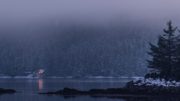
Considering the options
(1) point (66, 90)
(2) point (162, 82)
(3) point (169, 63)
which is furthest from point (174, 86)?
(1) point (66, 90)

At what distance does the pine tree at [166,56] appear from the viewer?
86750mm

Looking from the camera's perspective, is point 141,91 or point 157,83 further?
point 157,83

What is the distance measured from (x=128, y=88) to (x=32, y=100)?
20.0m

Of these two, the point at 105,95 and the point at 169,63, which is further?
the point at 169,63

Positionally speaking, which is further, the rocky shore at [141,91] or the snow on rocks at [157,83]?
the snow on rocks at [157,83]

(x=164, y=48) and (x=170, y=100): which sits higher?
(x=164, y=48)

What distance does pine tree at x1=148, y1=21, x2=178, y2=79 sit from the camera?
86750 millimetres

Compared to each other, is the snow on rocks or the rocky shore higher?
the snow on rocks

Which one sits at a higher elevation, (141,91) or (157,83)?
(157,83)

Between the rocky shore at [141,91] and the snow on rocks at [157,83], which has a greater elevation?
the snow on rocks at [157,83]

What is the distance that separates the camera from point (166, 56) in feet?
289

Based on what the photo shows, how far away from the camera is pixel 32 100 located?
70.9m

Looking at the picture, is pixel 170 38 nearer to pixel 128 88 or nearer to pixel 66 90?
pixel 128 88

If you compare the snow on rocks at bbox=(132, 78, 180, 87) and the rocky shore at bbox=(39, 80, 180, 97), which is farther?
the snow on rocks at bbox=(132, 78, 180, 87)
